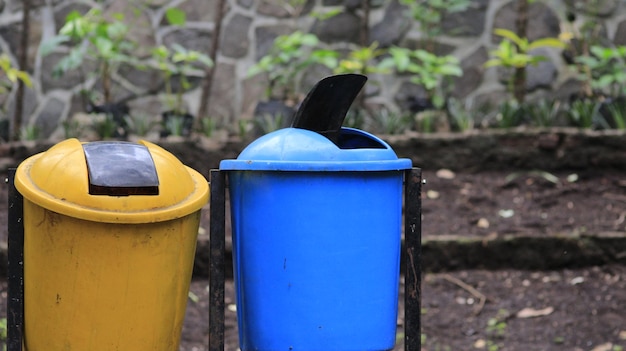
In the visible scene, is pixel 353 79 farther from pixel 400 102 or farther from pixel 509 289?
pixel 400 102

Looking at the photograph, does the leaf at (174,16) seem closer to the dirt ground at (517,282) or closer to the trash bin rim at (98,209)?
the dirt ground at (517,282)

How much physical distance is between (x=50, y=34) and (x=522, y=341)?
195 inches

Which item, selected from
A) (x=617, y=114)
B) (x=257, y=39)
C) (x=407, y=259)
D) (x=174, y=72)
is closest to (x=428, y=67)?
(x=617, y=114)

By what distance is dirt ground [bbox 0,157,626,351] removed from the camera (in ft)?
12.7

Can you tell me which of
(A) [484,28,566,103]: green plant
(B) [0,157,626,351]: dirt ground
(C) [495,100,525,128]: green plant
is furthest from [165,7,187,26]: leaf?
(C) [495,100,525,128]: green plant

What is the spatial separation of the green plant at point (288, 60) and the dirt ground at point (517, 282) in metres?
1.18

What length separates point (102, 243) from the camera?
230 cm

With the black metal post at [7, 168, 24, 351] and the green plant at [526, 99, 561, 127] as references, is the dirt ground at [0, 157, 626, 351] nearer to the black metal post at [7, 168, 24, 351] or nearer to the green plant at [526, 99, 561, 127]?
the green plant at [526, 99, 561, 127]

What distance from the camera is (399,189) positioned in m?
2.64

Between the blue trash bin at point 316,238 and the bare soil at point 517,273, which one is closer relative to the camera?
the blue trash bin at point 316,238

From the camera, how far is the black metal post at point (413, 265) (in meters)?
2.66

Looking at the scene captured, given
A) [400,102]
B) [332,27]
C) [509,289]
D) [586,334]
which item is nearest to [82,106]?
[332,27]

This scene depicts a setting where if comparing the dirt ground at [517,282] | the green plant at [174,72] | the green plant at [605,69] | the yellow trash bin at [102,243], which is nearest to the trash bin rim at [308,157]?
the yellow trash bin at [102,243]

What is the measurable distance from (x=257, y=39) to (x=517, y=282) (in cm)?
344
